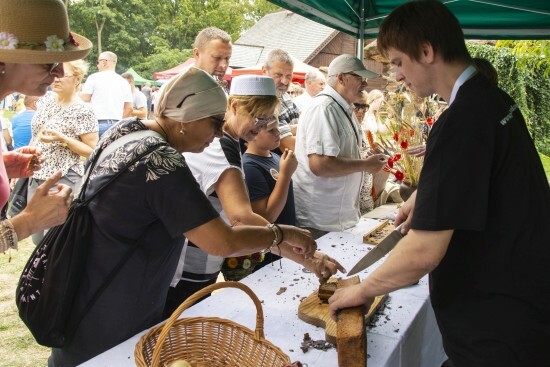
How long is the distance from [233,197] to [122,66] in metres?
44.7

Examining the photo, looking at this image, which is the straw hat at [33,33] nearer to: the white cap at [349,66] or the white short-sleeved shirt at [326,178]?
the white short-sleeved shirt at [326,178]

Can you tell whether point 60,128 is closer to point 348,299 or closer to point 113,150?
point 113,150

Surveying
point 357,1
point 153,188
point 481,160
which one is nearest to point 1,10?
point 153,188

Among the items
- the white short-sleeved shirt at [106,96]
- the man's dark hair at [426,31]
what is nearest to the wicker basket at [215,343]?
the man's dark hair at [426,31]

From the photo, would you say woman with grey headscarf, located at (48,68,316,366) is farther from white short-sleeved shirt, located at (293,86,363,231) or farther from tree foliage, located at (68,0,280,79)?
tree foliage, located at (68,0,280,79)

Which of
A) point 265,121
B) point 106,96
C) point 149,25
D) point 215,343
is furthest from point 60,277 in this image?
point 149,25

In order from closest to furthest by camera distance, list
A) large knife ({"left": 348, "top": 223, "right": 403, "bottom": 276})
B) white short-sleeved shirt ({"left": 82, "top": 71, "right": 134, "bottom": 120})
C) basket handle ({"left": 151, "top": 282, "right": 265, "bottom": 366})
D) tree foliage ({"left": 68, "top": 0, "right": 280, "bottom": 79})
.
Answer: basket handle ({"left": 151, "top": 282, "right": 265, "bottom": 366}) → large knife ({"left": 348, "top": 223, "right": 403, "bottom": 276}) → white short-sleeved shirt ({"left": 82, "top": 71, "right": 134, "bottom": 120}) → tree foliage ({"left": 68, "top": 0, "right": 280, "bottom": 79})

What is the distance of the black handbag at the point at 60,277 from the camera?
1525 millimetres

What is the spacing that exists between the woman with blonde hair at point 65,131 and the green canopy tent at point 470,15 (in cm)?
189

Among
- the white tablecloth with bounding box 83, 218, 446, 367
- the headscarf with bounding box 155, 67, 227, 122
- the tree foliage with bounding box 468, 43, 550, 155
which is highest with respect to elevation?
the headscarf with bounding box 155, 67, 227, 122

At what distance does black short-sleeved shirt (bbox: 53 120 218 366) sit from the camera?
1444 mm

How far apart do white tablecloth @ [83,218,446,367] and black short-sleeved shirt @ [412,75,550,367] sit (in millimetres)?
292

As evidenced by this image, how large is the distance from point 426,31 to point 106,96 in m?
5.04

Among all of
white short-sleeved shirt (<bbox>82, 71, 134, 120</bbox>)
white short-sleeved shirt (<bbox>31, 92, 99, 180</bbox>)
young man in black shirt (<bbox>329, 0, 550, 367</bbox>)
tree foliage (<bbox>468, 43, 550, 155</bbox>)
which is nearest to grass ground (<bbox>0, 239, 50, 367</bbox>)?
white short-sleeved shirt (<bbox>31, 92, 99, 180</bbox>)
